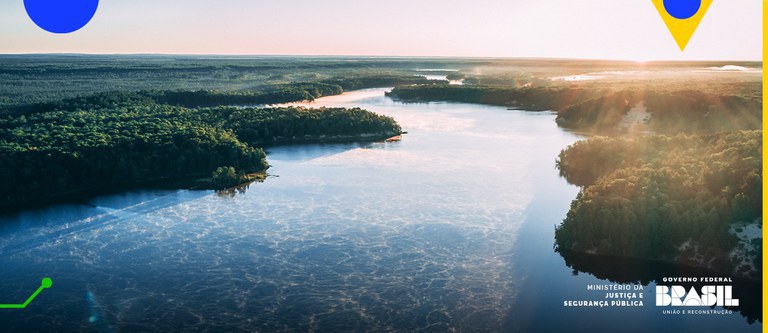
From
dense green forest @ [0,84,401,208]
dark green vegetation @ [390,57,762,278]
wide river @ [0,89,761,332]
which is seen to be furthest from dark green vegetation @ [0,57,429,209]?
dark green vegetation @ [390,57,762,278]

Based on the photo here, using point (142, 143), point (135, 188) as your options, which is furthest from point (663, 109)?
point (135, 188)

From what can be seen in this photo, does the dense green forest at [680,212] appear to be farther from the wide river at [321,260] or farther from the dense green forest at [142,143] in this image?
the dense green forest at [142,143]

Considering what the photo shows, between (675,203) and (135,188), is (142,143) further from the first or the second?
(675,203)

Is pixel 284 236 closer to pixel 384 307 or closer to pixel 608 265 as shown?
pixel 384 307

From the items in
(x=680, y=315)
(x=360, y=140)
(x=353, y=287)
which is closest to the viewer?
(x=680, y=315)

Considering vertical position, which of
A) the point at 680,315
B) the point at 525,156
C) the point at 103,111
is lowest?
the point at 680,315

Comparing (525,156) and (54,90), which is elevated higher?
(54,90)

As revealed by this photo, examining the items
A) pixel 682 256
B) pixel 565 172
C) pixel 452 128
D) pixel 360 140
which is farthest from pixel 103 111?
pixel 682 256
